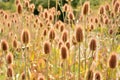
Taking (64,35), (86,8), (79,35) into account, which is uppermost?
(86,8)

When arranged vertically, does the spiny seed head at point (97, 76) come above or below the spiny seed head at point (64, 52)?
below

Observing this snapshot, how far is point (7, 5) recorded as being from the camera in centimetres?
1864

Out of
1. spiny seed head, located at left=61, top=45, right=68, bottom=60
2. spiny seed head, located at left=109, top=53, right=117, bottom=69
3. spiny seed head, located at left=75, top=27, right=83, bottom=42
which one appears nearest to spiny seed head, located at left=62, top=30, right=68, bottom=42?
spiny seed head, located at left=61, top=45, right=68, bottom=60

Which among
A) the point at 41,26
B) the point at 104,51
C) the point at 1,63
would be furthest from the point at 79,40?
the point at 41,26

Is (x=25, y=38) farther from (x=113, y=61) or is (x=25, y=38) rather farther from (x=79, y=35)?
(x=113, y=61)

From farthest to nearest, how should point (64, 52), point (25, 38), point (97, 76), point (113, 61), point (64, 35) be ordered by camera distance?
point (64, 35)
point (25, 38)
point (64, 52)
point (113, 61)
point (97, 76)

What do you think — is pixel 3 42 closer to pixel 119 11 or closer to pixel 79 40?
pixel 79 40

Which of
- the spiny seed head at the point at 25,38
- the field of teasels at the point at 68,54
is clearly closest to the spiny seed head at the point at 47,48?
the field of teasels at the point at 68,54

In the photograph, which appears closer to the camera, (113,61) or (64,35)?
(113,61)

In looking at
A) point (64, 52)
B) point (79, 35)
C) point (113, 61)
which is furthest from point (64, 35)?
point (113, 61)

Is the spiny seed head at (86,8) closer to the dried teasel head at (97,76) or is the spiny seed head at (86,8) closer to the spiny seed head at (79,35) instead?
the spiny seed head at (79,35)

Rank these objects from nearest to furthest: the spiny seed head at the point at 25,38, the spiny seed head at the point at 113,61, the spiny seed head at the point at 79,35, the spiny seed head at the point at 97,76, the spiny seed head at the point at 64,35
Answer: the spiny seed head at the point at 97,76
the spiny seed head at the point at 113,61
the spiny seed head at the point at 79,35
the spiny seed head at the point at 25,38
the spiny seed head at the point at 64,35

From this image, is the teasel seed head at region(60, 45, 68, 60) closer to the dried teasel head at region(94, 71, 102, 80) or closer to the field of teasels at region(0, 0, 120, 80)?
the field of teasels at region(0, 0, 120, 80)

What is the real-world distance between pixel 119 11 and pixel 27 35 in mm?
1317
